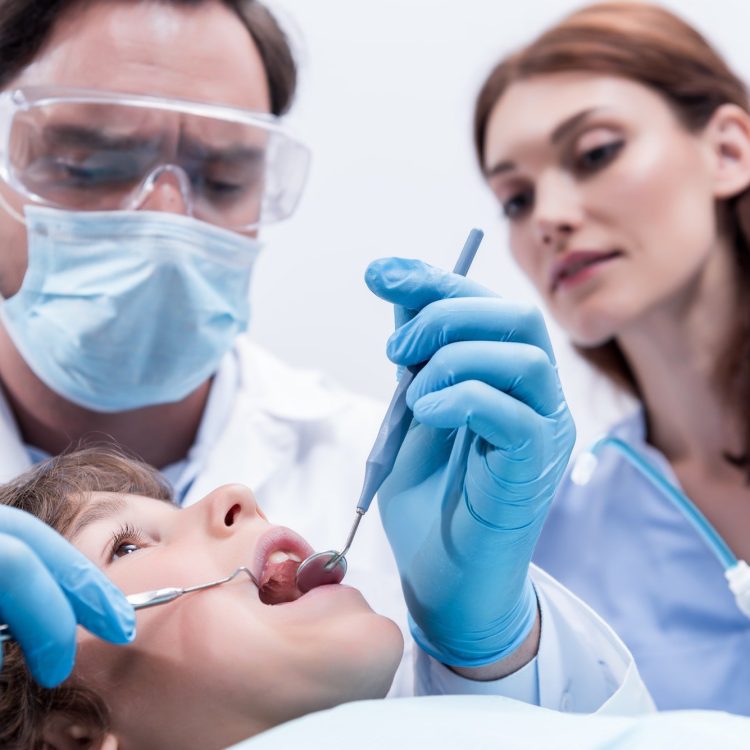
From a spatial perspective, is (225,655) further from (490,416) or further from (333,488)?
(333,488)

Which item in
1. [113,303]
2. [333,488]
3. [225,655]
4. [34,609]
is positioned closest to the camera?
[34,609]

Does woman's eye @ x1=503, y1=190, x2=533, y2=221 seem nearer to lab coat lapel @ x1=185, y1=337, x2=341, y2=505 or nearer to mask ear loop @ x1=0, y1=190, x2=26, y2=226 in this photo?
lab coat lapel @ x1=185, y1=337, x2=341, y2=505

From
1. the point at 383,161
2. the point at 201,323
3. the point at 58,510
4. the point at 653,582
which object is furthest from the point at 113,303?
the point at 653,582

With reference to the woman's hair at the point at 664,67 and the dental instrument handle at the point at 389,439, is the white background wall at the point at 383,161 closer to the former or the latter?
the woman's hair at the point at 664,67

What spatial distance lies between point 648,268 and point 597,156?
25cm

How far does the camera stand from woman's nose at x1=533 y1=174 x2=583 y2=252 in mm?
1802

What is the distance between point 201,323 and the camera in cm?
148

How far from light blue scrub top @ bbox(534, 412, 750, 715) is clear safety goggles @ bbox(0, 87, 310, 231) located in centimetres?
90

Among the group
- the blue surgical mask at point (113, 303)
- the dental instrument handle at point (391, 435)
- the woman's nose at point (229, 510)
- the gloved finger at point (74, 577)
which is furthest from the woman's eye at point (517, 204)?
the gloved finger at point (74, 577)

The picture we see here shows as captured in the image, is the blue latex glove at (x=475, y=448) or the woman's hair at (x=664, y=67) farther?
the woman's hair at (x=664, y=67)

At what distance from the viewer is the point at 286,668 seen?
2.68 feet

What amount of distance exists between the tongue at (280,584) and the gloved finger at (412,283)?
0.30 meters

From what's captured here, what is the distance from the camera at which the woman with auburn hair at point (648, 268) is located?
1732 millimetres

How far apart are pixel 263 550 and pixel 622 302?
113 centimetres
